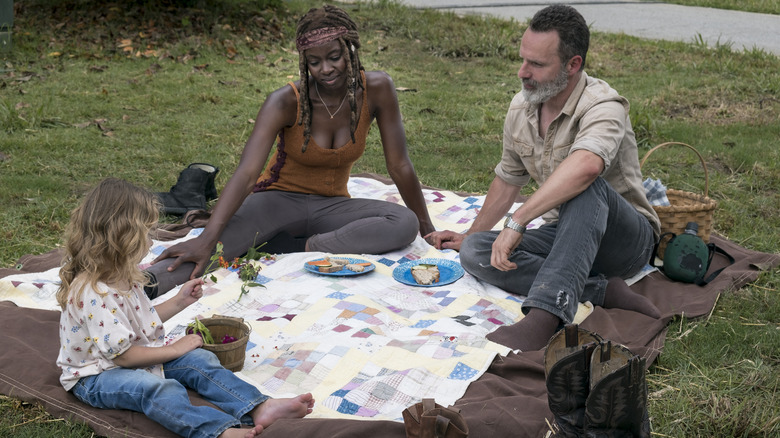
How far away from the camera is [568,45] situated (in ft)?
12.6

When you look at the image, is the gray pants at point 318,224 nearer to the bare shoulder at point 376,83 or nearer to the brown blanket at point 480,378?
the bare shoulder at point 376,83

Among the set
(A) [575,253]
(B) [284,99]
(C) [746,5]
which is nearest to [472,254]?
(A) [575,253]

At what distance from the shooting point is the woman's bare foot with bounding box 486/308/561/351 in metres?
3.47

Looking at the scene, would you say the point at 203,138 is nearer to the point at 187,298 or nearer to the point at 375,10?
the point at 187,298

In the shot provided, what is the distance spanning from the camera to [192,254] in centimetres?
417

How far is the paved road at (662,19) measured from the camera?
1061 centimetres

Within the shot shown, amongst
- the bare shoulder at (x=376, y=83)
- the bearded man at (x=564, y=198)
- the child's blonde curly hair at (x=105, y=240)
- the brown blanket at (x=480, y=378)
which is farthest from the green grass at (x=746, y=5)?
the child's blonde curly hair at (x=105, y=240)

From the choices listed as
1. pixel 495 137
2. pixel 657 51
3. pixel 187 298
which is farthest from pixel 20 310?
pixel 657 51

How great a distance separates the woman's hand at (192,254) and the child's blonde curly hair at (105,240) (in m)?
1.15

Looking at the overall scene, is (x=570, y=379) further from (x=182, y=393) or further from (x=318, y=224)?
(x=318, y=224)

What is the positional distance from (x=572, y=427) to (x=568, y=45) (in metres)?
2.02

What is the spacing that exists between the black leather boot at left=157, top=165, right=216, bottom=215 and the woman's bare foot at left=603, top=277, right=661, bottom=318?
2.76m

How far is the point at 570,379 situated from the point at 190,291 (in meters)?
1.57

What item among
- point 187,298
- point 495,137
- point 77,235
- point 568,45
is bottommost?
point 495,137
